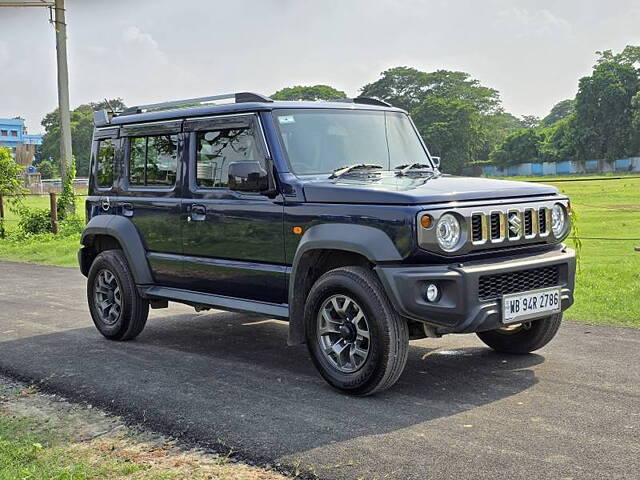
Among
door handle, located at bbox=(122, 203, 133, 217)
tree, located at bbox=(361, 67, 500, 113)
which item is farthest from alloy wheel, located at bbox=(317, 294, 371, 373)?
Result: tree, located at bbox=(361, 67, 500, 113)

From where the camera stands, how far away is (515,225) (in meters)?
5.54

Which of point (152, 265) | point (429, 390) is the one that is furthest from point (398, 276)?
point (152, 265)

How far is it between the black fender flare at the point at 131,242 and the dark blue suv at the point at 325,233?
0.01 metres

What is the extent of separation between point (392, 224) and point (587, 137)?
73506 mm

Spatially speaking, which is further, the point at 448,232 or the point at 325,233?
the point at 325,233

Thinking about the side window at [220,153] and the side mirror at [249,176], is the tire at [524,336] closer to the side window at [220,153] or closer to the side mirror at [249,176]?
the side mirror at [249,176]

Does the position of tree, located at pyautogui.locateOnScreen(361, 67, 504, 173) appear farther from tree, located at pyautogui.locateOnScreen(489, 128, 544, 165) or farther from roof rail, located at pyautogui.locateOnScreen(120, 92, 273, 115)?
roof rail, located at pyautogui.locateOnScreen(120, 92, 273, 115)

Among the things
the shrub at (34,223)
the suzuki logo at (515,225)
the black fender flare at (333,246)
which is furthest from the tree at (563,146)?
the black fender flare at (333,246)

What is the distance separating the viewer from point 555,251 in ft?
19.4

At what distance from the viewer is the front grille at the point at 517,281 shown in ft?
17.5

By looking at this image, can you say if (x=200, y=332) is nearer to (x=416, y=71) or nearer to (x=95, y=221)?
(x=95, y=221)

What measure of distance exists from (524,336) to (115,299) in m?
3.87

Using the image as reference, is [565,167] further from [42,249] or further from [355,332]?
[355,332]

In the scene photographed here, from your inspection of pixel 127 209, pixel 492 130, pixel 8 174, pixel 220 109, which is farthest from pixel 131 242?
pixel 492 130
